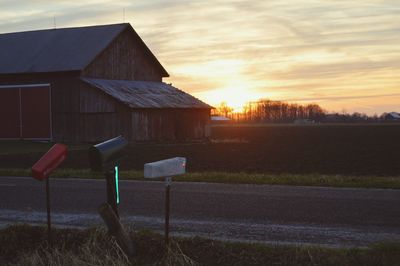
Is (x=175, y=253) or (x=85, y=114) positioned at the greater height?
(x=85, y=114)

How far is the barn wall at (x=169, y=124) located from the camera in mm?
34938

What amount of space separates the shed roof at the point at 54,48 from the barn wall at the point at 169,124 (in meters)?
4.97

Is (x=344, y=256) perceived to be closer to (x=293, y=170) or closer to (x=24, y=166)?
(x=293, y=170)

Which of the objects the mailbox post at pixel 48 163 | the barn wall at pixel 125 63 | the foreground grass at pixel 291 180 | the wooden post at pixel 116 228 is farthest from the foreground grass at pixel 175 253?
the barn wall at pixel 125 63

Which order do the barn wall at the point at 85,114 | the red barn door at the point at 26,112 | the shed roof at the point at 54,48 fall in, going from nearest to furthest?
the barn wall at the point at 85,114 < the red barn door at the point at 26,112 < the shed roof at the point at 54,48

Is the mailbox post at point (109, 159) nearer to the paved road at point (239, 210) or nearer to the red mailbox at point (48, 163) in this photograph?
the red mailbox at point (48, 163)

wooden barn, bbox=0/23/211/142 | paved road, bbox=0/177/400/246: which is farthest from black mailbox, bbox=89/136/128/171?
wooden barn, bbox=0/23/211/142

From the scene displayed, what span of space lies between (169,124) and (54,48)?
31.1ft

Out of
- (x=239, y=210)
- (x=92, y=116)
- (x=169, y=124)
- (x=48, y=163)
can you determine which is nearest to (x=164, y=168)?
(x=48, y=163)

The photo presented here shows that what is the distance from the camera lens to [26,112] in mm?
36344

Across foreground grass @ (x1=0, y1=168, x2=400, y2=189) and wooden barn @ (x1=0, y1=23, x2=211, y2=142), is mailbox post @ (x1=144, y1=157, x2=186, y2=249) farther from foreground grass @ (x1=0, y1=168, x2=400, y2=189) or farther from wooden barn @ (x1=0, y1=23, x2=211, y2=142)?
wooden barn @ (x1=0, y1=23, x2=211, y2=142)

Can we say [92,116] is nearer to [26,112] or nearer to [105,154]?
[26,112]

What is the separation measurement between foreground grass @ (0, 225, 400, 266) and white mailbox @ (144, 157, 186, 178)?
31.2 inches

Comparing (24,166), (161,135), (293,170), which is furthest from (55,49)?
(293,170)
